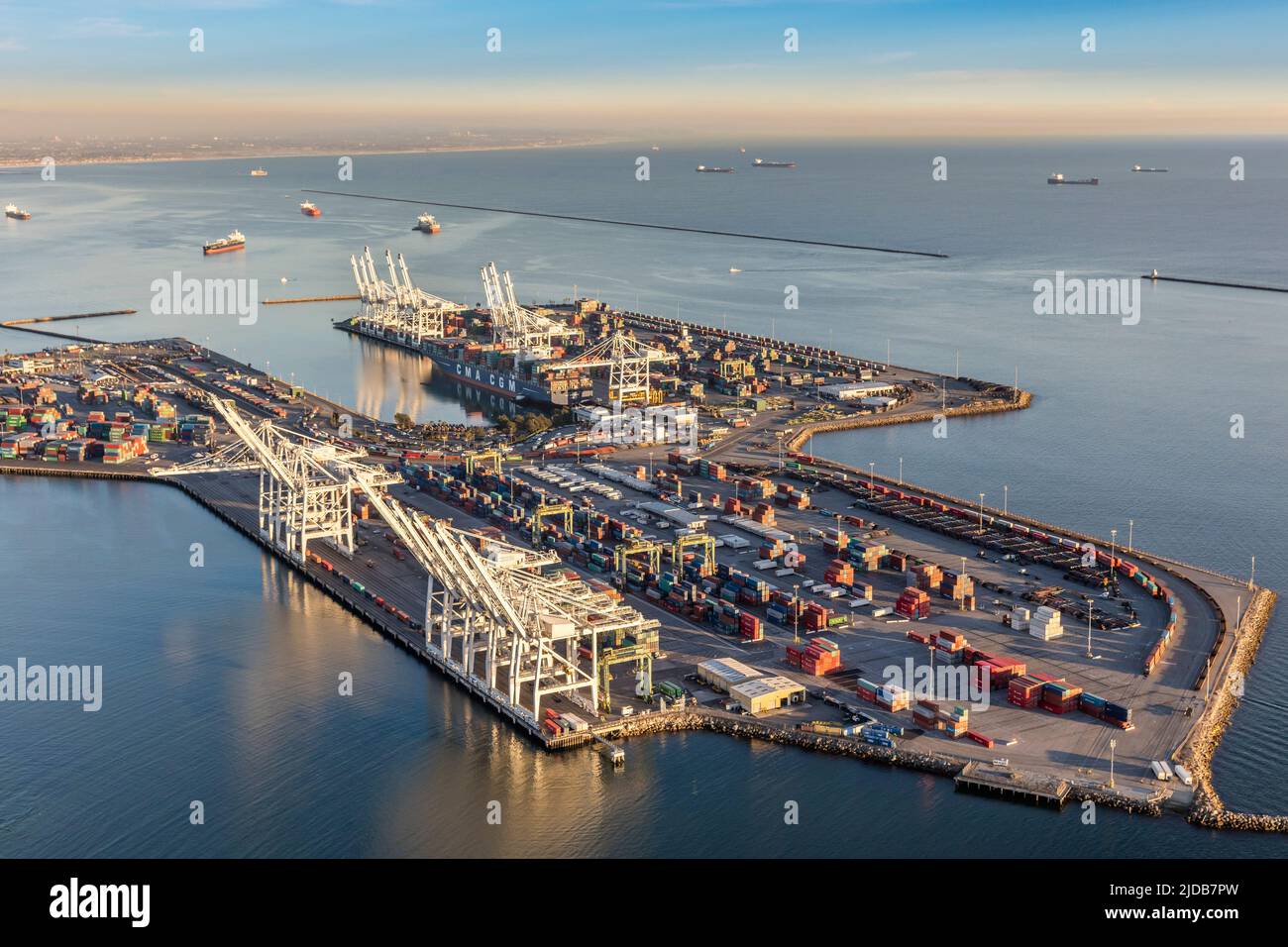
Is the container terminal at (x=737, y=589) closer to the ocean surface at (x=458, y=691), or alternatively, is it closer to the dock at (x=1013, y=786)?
the dock at (x=1013, y=786)

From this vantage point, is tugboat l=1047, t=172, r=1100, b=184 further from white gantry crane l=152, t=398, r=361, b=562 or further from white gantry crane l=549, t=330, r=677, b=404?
white gantry crane l=152, t=398, r=361, b=562

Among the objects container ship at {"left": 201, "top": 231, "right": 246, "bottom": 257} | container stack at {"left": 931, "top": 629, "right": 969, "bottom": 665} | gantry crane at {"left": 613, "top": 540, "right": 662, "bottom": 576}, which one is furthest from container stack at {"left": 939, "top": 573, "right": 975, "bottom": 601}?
container ship at {"left": 201, "top": 231, "right": 246, "bottom": 257}

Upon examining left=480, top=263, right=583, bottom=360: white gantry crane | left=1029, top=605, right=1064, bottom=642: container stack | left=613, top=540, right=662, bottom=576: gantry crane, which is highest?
left=480, top=263, right=583, bottom=360: white gantry crane

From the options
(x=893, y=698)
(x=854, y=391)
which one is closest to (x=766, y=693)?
(x=893, y=698)

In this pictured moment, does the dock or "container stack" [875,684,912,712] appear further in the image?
"container stack" [875,684,912,712]

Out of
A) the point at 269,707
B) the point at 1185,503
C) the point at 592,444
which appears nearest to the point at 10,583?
the point at 269,707

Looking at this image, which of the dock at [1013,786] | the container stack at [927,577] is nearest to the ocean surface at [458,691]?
the dock at [1013,786]
